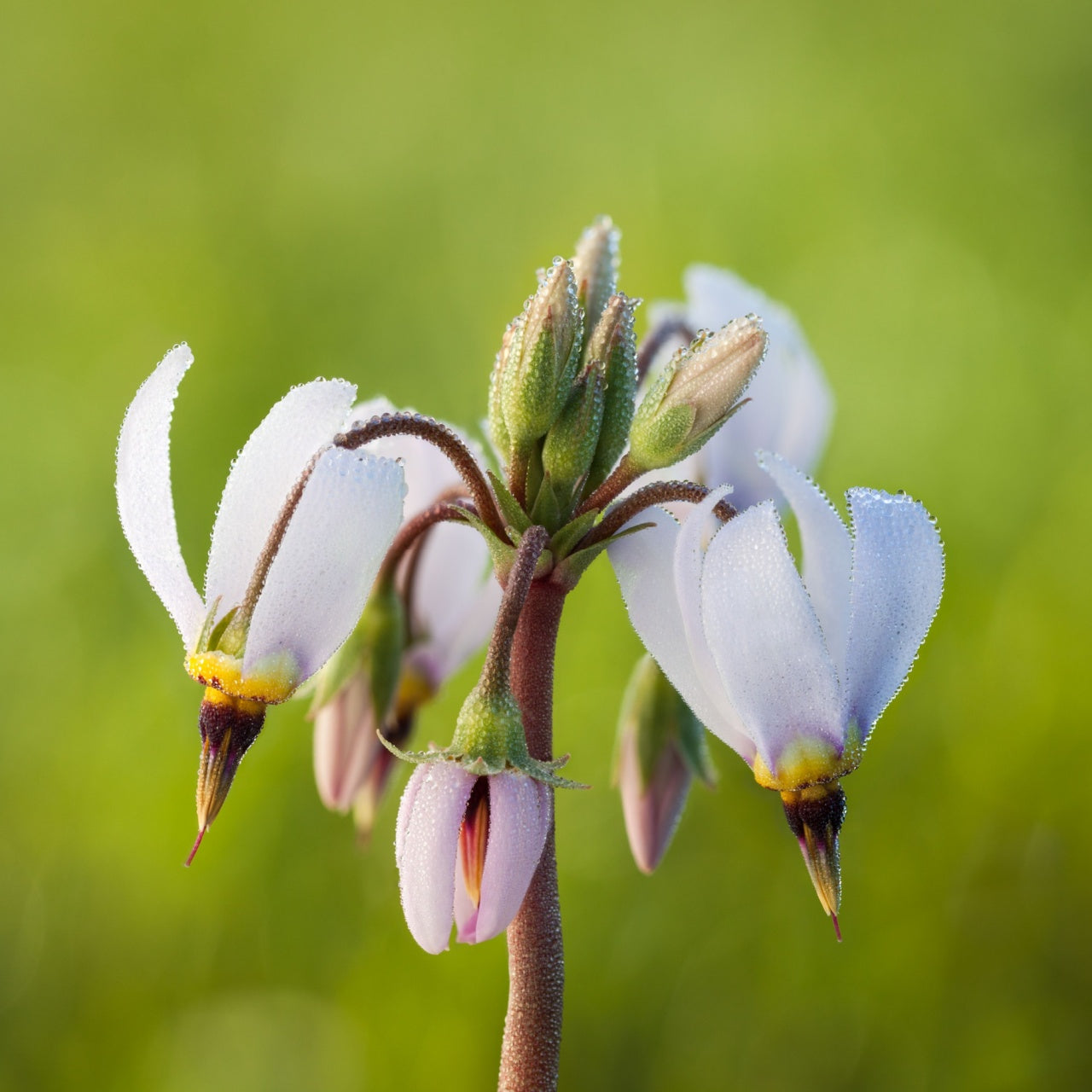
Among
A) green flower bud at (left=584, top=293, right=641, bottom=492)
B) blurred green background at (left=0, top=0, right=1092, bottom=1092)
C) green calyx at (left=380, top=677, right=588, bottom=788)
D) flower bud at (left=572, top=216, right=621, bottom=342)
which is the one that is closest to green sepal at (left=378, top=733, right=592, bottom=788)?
green calyx at (left=380, top=677, right=588, bottom=788)

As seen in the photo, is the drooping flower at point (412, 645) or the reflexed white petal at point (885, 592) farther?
the drooping flower at point (412, 645)

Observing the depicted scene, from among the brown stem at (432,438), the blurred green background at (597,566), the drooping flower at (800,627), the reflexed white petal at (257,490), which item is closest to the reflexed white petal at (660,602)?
the drooping flower at (800,627)

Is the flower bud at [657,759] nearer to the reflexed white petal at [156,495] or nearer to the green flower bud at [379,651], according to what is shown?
the green flower bud at [379,651]

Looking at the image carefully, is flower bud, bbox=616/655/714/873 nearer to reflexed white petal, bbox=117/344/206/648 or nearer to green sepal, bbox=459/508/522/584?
green sepal, bbox=459/508/522/584

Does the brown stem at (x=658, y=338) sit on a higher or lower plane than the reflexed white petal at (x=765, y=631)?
Answer: higher

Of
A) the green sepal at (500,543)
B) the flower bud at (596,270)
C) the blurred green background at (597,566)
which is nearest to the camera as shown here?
the green sepal at (500,543)

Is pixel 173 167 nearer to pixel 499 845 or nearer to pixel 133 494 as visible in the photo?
pixel 133 494

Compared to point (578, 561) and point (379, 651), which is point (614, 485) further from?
point (379, 651)

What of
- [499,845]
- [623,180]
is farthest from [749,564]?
[623,180]
